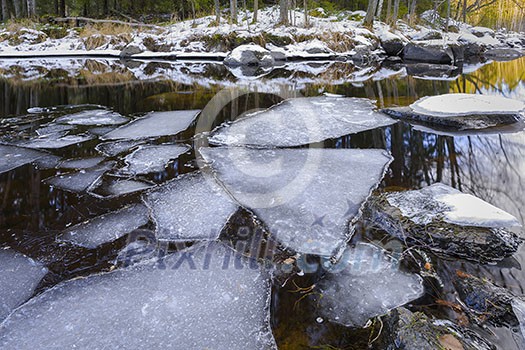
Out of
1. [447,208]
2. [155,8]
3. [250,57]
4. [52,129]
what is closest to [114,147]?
[52,129]

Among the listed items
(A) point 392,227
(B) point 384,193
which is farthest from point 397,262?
(B) point 384,193

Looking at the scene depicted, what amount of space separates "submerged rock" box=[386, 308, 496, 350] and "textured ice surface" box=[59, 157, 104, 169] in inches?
103

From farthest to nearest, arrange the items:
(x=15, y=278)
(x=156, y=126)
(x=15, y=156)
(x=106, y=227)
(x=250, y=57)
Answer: (x=250, y=57) < (x=156, y=126) < (x=15, y=156) < (x=106, y=227) < (x=15, y=278)

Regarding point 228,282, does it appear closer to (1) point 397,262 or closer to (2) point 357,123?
(1) point 397,262

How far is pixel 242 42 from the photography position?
41.7 ft

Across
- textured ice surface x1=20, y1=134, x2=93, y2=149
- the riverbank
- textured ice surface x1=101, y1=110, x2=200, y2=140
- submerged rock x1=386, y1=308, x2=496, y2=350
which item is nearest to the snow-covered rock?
the riverbank

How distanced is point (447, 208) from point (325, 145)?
154 centimetres

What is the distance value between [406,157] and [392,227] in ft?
4.37

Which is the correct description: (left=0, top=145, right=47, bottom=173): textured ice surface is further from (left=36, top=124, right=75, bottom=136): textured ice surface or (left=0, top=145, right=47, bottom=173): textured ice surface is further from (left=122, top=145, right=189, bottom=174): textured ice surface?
(left=122, top=145, right=189, bottom=174): textured ice surface

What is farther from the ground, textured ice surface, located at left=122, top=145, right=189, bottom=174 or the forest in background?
the forest in background

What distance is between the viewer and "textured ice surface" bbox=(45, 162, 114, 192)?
2.53 meters

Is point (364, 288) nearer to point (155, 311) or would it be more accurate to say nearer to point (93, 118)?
point (155, 311)

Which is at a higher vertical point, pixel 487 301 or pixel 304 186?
pixel 304 186

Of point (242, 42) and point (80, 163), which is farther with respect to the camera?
point (242, 42)
